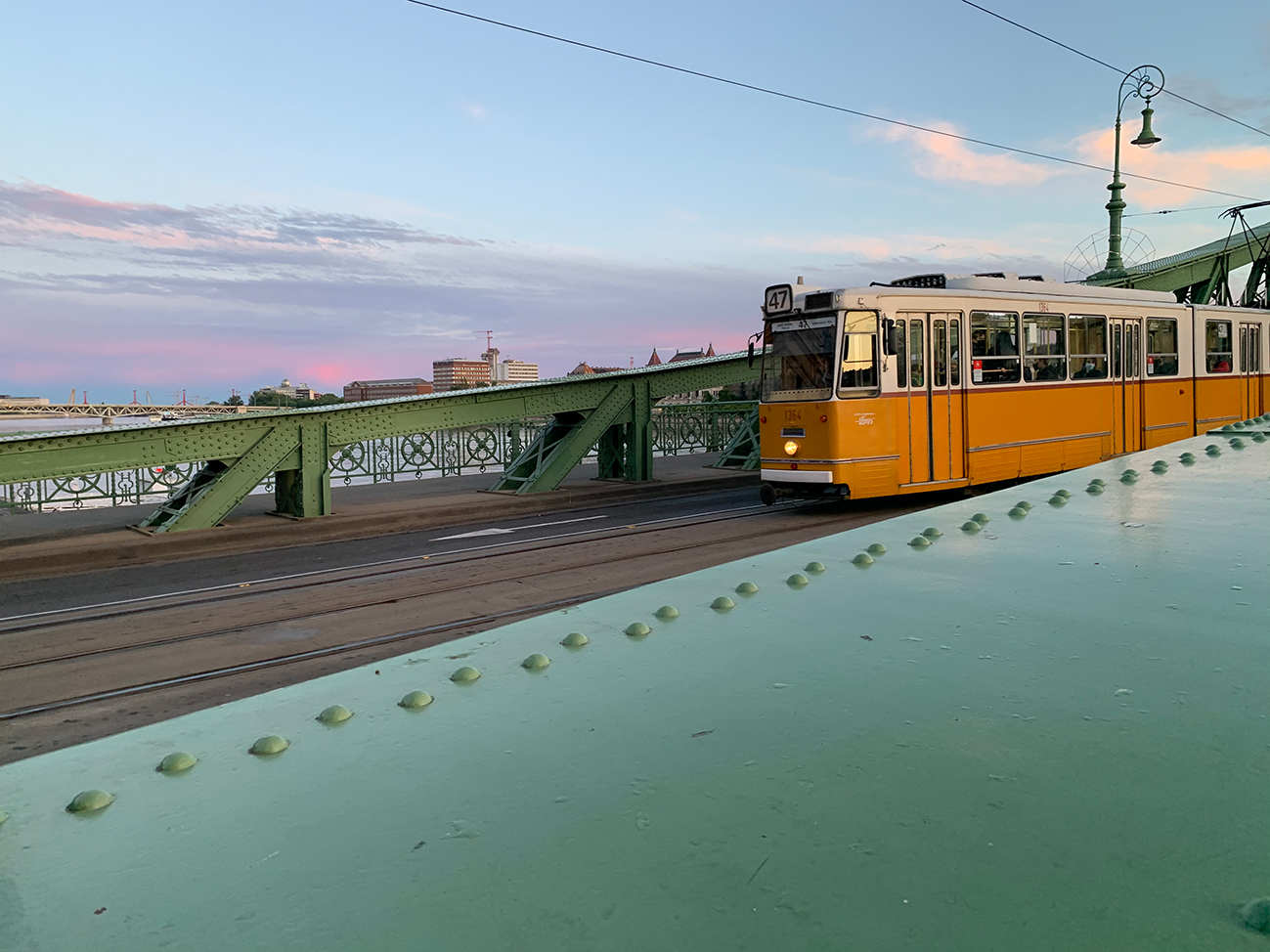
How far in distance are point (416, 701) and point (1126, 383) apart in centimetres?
1587

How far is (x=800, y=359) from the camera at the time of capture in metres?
12.8

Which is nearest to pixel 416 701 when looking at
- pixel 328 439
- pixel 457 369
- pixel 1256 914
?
pixel 1256 914

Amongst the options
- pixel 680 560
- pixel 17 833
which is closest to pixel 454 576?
pixel 680 560

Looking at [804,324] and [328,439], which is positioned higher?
[804,324]

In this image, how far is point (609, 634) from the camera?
231 cm

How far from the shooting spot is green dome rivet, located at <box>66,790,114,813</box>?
1.49 metres

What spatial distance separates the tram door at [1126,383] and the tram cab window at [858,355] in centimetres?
509

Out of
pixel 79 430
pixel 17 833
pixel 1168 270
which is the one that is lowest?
pixel 17 833

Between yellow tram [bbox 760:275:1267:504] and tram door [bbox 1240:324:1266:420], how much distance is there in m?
4.07

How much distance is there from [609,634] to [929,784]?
1043 millimetres

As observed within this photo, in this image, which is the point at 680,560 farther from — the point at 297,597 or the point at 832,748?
the point at 832,748

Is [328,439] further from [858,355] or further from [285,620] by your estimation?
[858,355]

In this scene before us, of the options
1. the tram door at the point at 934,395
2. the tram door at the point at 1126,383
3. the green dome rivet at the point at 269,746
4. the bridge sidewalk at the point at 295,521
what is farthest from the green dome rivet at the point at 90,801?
the tram door at the point at 1126,383

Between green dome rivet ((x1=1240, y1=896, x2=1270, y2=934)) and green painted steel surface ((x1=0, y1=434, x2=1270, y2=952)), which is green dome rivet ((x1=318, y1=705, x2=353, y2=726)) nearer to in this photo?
green painted steel surface ((x1=0, y1=434, x2=1270, y2=952))
